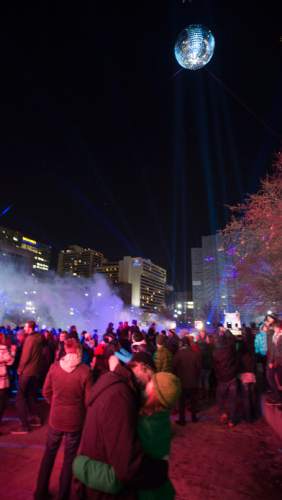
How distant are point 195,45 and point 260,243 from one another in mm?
10494

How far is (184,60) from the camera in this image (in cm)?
603

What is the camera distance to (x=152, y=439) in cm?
179

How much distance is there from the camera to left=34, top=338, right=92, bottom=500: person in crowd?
3312 mm

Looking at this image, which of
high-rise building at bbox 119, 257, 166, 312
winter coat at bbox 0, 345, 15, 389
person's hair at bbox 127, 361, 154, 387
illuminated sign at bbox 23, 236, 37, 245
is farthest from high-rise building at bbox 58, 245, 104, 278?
person's hair at bbox 127, 361, 154, 387

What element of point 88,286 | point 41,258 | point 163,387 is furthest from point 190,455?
point 41,258

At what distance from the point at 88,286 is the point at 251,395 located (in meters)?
47.3

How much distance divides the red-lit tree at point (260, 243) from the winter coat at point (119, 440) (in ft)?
36.0

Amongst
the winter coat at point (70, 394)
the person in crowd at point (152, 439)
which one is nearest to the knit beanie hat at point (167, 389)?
the person in crowd at point (152, 439)

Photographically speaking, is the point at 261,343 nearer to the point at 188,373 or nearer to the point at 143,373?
the point at 188,373

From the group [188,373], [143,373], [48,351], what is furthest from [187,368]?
[143,373]

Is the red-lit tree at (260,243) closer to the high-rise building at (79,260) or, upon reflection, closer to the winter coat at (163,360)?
the winter coat at (163,360)

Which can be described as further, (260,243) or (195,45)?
(260,243)

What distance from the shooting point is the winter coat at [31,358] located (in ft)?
19.4

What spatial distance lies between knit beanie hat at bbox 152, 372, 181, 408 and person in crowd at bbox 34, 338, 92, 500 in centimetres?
185
